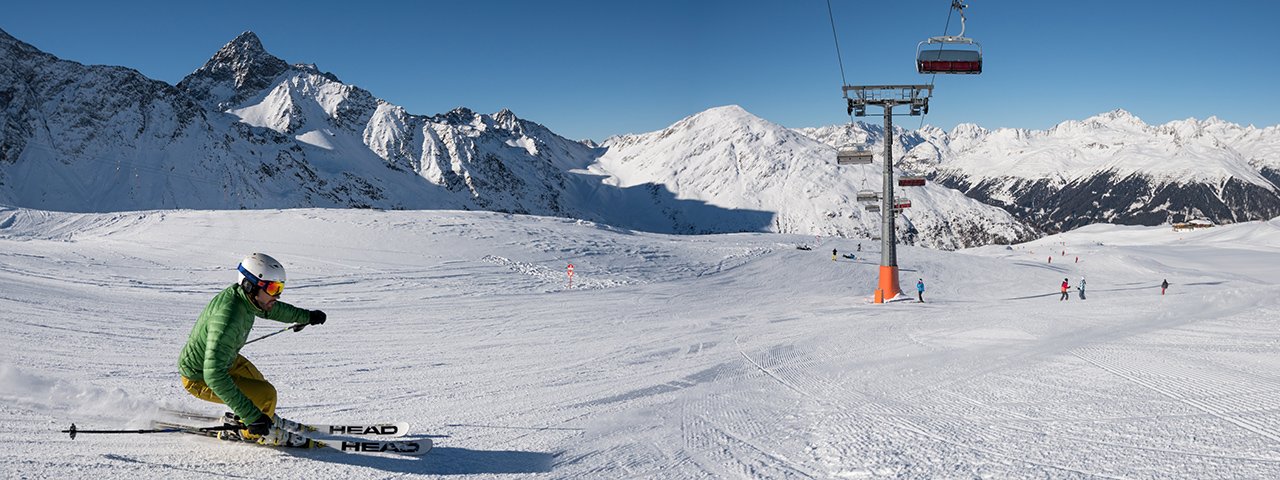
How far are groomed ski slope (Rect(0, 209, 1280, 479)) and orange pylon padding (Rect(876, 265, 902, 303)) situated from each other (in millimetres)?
921

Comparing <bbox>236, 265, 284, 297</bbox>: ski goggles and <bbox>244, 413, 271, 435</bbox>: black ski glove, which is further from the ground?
<bbox>236, 265, 284, 297</bbox>: ski goggles

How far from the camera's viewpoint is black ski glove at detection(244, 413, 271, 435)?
204 inches

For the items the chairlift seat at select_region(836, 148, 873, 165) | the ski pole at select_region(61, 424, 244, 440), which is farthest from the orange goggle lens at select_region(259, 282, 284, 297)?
the chairlift seat at select_region(836, 148, 873, 165)

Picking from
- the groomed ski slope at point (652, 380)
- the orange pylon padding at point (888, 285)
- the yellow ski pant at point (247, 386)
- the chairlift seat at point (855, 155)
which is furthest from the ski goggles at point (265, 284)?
the chairlift seat at point (855, 155)

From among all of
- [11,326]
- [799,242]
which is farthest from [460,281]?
[799,242]

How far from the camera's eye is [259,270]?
5309 millimetres

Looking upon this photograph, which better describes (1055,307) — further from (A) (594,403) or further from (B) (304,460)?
(B) (304,460)

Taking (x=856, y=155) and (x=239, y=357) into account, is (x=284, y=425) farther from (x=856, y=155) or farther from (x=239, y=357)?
(x=856, y=155)

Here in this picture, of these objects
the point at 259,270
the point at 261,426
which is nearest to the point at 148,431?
the point at 261,426

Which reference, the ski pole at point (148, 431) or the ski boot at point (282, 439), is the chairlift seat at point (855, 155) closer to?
the ski boot at point (282, 439)

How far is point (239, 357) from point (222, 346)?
24.7 inches

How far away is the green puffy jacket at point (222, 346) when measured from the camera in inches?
197

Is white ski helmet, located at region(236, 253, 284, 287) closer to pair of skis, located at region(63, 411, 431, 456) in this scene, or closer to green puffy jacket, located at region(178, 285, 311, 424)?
green puffy jacket, located at region(178, 285, 311, 424)

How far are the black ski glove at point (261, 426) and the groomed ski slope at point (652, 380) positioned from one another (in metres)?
0.27
